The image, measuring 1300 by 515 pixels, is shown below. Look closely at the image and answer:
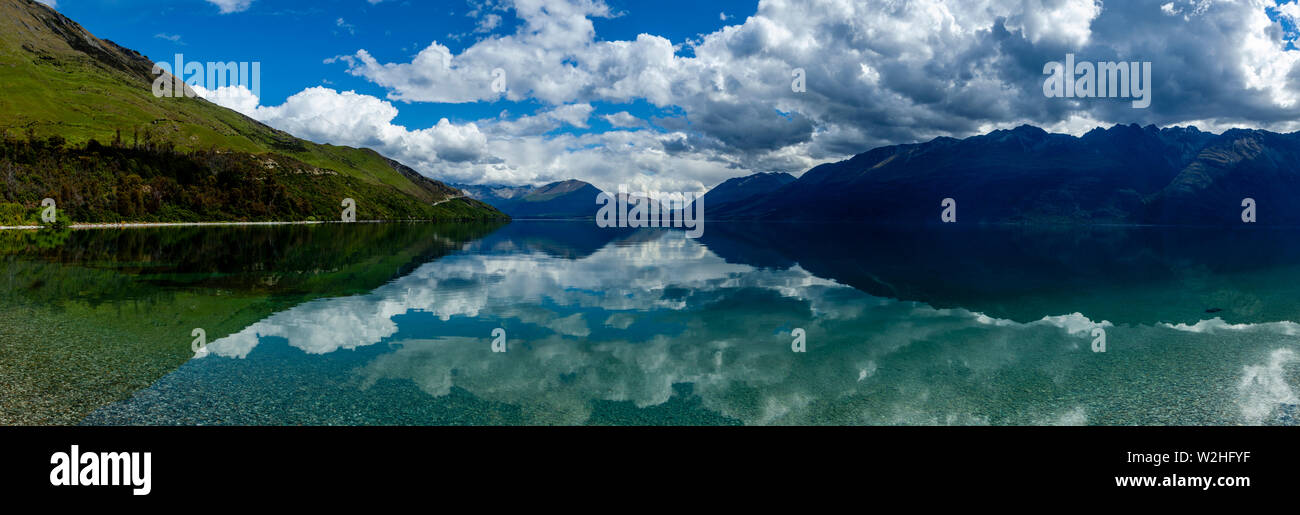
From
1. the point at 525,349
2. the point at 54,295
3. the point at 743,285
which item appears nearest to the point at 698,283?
the point at 743,285

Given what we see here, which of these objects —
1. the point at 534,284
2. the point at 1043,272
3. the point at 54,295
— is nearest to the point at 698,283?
the point at 534,284

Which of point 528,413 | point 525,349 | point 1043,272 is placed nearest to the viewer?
point 528,413
